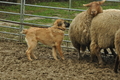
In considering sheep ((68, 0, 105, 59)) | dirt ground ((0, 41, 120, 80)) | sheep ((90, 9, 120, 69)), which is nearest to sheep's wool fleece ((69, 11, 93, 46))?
sheep ((68, 0, 105, 59))

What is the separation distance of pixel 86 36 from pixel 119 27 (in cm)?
104

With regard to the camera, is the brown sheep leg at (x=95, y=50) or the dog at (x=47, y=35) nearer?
the brown sheep leg at (x=95, y=50)

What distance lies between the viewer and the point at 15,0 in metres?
17.1

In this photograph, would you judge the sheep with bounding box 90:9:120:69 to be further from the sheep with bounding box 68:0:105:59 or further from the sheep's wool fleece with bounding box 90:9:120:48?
the sheep with bounding box 68:0:105:59

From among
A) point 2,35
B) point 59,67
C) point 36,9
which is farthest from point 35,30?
point 36,9

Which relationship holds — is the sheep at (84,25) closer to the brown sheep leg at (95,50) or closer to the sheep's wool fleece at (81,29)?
the sheep's wool fleece at (81,29)

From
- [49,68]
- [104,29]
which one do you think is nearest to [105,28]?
[104,29]

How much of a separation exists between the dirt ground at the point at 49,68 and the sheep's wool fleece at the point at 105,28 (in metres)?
0.65

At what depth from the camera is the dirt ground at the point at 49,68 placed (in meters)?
6.45

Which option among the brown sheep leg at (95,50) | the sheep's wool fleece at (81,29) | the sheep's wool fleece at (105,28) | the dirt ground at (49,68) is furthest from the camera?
the sheep's wool fleece at (81,29)

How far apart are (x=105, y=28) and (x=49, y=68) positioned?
1607 mm

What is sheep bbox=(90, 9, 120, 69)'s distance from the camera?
6898mm

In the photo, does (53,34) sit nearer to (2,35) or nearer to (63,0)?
(2,35)

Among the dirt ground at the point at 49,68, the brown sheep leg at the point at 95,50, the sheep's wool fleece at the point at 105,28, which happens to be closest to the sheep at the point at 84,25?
the sheep's wool fleece at the point at 105,28
